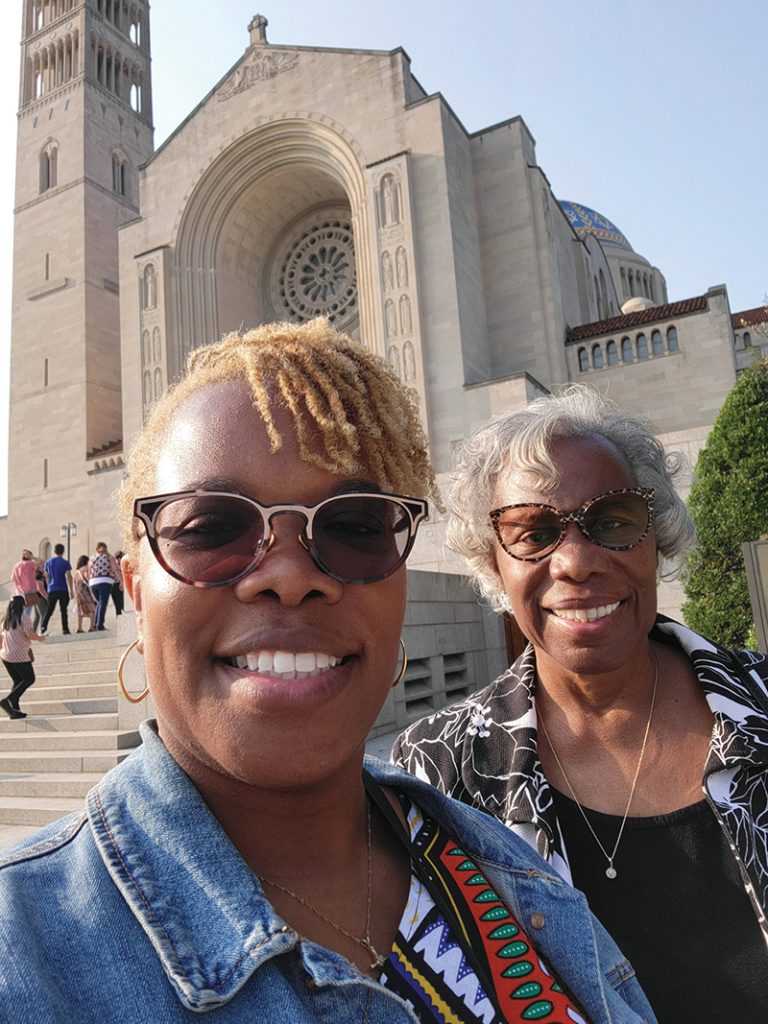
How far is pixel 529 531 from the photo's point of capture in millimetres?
1914

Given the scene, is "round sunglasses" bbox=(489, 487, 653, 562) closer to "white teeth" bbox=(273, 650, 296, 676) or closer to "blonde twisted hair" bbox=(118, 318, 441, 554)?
"blonde twisted hair" bbox=(118, 318, 441, 554)

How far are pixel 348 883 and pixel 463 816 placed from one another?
9.7 inches

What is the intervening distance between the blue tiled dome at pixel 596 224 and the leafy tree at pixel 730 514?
1256 inches

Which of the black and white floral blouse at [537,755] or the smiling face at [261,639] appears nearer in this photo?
the smiling face at [261,639]

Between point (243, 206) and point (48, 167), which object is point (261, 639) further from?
point (48, 167)

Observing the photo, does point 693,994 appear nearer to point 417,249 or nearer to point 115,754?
point 115,754

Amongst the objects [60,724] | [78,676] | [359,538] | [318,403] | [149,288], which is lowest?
[60,724]

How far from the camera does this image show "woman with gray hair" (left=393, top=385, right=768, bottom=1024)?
1.58m

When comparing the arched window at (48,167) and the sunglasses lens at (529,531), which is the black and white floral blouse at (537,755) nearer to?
the sunglasses lens at (529,531)

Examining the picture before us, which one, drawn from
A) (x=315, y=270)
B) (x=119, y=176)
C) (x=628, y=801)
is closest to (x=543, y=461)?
(x=628, y=801)

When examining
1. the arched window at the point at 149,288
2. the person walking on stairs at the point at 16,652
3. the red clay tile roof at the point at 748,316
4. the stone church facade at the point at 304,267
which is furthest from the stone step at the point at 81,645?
the red clay tile roof at the point at 748,316

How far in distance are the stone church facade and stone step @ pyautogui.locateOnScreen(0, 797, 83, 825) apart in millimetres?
6770

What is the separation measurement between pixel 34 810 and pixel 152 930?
569cm

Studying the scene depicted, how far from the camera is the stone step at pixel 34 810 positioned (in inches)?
213
